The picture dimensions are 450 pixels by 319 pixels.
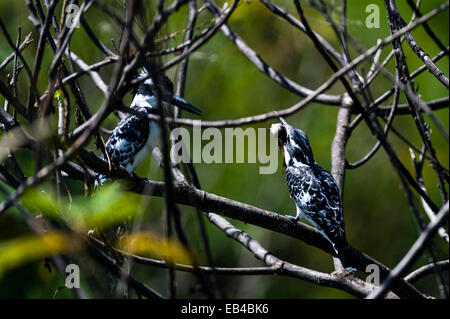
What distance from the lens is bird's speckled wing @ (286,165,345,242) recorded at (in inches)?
108

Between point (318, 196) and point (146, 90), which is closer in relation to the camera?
point (318, 196)

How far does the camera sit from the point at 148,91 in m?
3.57

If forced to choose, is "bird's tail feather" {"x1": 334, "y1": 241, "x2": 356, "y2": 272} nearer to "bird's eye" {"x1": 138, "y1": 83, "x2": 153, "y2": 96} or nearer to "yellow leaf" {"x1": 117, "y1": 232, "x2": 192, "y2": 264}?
"yellow leaf" {"x1": 117, "y1": 232, "x2": 192, "y2": 264}

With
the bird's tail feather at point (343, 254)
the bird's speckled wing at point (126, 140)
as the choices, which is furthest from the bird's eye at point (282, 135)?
the bird's tail feather at point (343, 254)

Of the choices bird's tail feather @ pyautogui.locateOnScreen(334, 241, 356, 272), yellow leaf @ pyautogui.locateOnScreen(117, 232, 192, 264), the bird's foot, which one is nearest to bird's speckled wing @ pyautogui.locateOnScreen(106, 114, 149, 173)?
bird's tail feather @ pyautogui.locateOnScreen(334, 241, 356, 272)

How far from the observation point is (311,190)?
2969 mm

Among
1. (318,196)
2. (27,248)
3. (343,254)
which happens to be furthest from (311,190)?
(27,248)

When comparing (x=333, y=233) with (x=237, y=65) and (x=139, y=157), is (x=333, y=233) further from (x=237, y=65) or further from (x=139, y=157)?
(x=237, y=65)

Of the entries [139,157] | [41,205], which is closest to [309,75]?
[139,157]

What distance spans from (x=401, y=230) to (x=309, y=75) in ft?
5.04

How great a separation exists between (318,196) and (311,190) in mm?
73

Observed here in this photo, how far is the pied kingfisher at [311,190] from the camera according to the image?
263 centimetres

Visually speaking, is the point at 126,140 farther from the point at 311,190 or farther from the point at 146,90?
the point at 311,190

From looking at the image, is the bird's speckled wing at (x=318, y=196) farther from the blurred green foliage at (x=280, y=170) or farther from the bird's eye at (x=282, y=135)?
the blurred green foliage at (x=280, y=170)
